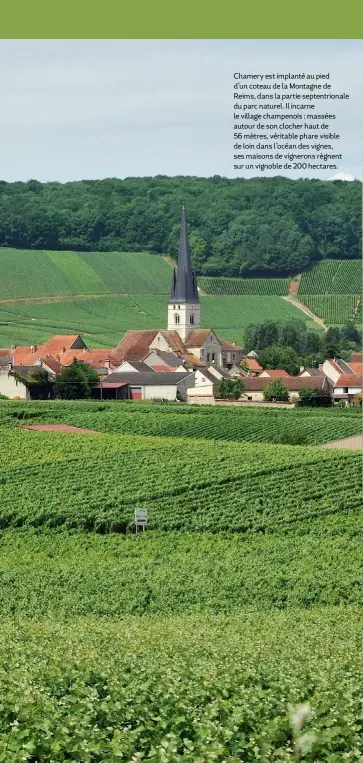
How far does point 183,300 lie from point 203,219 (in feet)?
182

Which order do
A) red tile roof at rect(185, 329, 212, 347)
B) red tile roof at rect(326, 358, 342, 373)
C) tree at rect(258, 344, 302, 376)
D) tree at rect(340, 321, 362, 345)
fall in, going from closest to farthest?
red tile roof at rect(326, 358, 342, 373) < tree at rect(258, 344, 302, 376) < red tile roof at rect(185, 329, 212, 347) < tree at rect(340, 321, 362, 345)

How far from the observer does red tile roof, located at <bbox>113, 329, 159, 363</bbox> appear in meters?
94.9

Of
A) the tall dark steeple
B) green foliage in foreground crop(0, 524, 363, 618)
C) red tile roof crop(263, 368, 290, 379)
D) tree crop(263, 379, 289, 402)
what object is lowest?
green foliage in foreground crop(0, 524, 363, 618)

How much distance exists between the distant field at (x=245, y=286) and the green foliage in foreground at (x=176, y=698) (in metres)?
123

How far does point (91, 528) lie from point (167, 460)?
8.77 meters

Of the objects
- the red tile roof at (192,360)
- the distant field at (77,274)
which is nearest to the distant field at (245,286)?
the distant field at (77,274)

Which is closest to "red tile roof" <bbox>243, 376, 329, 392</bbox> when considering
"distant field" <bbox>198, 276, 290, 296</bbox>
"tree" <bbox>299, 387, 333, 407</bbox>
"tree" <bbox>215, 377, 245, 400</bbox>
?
"tree" <bbox>299, 387, 333, 407</bbox>

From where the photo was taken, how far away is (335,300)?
13288cm

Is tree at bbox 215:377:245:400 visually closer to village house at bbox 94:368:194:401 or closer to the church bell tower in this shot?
village house at bbox 94:368:194:401

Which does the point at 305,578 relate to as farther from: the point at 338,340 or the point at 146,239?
the point at 146,239

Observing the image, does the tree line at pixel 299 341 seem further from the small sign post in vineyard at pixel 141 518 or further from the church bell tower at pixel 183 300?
the small sign post in vineyard at pixel 141 518

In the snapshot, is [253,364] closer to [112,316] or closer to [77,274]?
[112,316]

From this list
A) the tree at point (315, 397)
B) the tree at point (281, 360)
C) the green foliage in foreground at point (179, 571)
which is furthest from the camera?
the tree at point (281, 360)

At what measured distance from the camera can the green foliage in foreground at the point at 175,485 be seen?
31.7 m
